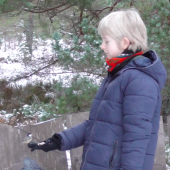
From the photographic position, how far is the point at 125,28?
153 cm

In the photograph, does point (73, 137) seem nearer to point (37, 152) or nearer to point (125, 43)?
point (37, 152)

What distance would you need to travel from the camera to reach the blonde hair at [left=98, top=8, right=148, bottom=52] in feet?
5.02

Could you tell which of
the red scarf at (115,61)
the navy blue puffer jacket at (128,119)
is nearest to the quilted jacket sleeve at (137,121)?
the navy blue puffer jacket at (128,119)

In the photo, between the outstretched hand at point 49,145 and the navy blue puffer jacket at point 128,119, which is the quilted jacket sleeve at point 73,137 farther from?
the navy blue puffer jacket at point 128,119

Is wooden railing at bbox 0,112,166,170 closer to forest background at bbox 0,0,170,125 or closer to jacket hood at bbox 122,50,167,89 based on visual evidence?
jacket hood at bbox 122,50,167,89

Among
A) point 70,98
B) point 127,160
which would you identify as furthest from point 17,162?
point 70,98

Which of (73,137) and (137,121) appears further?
(73,137)

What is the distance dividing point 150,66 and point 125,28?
0.24 metres

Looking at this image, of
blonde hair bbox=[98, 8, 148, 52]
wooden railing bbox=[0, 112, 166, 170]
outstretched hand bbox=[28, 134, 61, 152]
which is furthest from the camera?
wooden railing bbox=[0, 112, 166, 170]

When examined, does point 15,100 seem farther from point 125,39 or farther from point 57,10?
point 125,39

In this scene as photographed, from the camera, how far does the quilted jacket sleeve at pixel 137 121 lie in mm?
1399

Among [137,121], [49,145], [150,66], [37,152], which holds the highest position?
[150,66]

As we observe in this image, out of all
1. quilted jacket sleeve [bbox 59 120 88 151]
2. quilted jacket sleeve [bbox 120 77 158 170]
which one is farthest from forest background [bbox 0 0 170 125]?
quilted jacket sleeve [bbox 120 77 158 170]

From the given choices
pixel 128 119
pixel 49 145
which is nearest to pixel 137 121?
pixel 128 119
